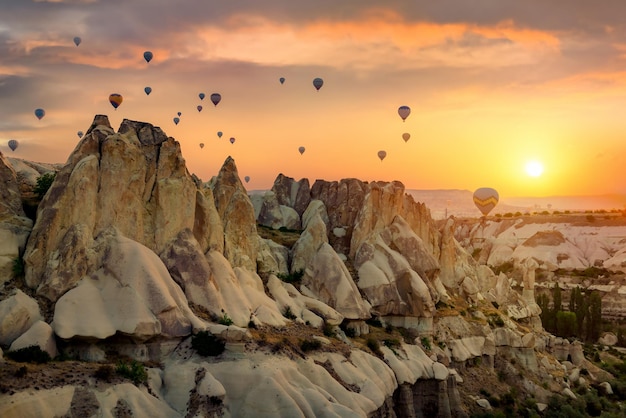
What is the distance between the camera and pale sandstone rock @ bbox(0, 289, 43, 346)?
34.7 meters

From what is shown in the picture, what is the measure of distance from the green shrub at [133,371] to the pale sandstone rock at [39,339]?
3.21 metres

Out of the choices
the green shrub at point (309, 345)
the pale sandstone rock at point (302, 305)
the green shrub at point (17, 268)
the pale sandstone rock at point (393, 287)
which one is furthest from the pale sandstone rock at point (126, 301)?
the pale sandstone rock at point (393, 287)

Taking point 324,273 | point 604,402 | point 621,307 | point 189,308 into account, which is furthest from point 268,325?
point 621,307

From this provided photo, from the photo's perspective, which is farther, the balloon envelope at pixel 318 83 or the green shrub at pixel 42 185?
the balloon envelope at pixel 318 83

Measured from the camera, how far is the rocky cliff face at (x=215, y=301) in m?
36.4

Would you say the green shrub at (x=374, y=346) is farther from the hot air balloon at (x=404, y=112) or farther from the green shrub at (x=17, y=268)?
the hot air balloon at (x=404, y=112)

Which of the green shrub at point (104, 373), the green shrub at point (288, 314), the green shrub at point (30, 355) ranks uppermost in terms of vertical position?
the green shrub at point (30, 355)

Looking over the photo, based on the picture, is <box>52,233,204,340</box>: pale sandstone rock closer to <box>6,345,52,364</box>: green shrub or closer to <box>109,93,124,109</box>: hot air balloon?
<box>6,345,52,364</box>: green shrub

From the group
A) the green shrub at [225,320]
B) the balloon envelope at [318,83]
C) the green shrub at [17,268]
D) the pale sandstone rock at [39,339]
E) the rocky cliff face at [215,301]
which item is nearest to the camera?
the pale sandstone rock at [39,339]

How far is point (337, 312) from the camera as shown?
53625mm

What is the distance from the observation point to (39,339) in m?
34.2

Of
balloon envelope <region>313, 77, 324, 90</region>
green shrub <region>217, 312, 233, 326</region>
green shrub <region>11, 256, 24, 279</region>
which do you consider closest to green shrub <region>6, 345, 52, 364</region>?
green shrub <region>11, 256, 24, 279</region>

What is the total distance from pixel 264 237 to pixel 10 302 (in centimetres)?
2945

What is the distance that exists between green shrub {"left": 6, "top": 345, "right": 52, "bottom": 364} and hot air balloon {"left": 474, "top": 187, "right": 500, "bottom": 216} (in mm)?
139587
